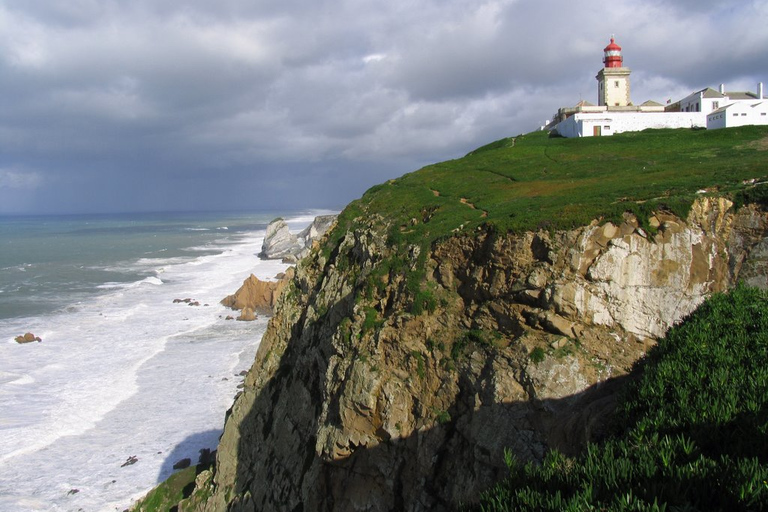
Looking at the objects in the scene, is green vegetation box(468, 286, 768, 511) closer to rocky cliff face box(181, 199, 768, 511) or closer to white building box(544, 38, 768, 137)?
rocky cliff face box(181, 199, 768, 511)

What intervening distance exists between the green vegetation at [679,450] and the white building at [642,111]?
3731cm

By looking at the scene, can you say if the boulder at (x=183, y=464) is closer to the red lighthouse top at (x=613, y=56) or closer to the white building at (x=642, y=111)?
the white building at (x=642, y=111)

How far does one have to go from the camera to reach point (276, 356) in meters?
19.5

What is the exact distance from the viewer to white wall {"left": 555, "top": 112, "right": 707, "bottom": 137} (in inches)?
1660

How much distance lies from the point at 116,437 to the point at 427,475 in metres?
20.1

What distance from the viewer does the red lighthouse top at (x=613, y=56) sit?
165 feet

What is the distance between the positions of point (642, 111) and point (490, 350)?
4317 centimetres

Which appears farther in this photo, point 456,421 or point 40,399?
point 40,399

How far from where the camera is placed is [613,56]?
1981 inches

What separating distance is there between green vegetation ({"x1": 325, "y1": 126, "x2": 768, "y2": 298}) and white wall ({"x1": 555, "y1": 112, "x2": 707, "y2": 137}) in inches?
236

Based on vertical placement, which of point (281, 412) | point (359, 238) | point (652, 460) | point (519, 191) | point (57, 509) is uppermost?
point (519, 191)

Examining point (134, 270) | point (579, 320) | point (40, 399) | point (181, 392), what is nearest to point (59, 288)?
point (134, 270)

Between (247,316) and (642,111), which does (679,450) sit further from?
(642,111)

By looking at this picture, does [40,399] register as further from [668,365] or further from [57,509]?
[668,365]
